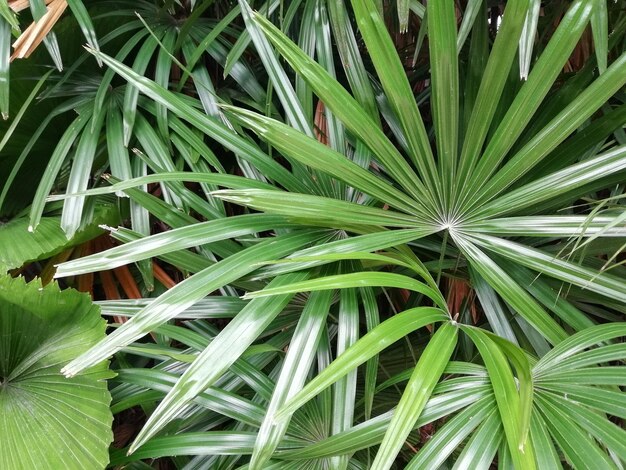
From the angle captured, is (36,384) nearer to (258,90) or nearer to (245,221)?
(245,221)

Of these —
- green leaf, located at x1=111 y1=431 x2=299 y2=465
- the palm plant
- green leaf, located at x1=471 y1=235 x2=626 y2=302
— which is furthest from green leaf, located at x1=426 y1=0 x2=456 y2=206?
green leaf, located at x1=111 y1=431 x2=299 y2=465

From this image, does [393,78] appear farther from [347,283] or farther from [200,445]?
[200,445]

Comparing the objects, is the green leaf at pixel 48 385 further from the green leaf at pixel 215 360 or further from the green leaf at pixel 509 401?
the green leaf at pixel 509 401

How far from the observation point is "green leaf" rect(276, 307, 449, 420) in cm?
49

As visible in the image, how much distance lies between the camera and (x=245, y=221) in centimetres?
66

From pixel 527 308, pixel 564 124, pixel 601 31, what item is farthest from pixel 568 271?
pixel 601 31

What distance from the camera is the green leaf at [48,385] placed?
67 centimetres

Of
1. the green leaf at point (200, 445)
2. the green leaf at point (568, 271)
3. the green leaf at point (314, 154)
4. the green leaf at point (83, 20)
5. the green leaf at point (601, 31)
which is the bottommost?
the green leaf at point (200, 445)

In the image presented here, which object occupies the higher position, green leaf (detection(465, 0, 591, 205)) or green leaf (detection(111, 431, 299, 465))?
green leaf (detection(465, 0, 591, 205))

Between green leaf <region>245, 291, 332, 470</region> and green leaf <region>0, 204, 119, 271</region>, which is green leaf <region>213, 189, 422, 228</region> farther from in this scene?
green leaf <region>0, 204, 119, 271</region>

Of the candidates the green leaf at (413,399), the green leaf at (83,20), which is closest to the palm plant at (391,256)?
the green leaf at (413,399)

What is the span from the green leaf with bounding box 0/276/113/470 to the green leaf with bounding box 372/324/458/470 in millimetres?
384

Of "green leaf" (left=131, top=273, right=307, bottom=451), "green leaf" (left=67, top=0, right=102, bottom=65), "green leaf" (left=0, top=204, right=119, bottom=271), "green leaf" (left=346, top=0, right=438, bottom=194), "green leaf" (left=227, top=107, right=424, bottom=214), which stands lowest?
"green leaf" (left=131, top=273, right=307, bottom=451)

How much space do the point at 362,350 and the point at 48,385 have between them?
1.50 ft
